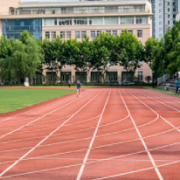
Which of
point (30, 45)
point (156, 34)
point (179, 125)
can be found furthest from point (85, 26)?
point (179, 125)

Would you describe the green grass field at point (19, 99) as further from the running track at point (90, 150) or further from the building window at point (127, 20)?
the building window at point (127, 20)

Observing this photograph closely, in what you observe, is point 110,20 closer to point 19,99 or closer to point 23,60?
point 23,60

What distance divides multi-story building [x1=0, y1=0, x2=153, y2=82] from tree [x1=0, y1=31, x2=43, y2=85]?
8.07 metres

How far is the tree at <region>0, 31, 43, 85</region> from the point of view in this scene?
5962 centimetres

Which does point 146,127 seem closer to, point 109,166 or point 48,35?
point 109,166

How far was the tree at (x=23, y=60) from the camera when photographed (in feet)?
196

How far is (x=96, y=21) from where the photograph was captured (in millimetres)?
71250

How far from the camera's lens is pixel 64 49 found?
6356 cm

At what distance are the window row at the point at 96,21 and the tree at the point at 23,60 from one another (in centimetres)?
1164

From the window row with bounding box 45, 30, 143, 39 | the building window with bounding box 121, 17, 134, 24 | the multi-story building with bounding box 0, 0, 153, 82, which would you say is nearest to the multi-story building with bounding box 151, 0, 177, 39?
the multi-story building with bounding box 0, 0, 153, 82

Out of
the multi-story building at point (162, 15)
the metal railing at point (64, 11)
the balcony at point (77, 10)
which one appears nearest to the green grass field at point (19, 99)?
the balcony at point (77, 10)

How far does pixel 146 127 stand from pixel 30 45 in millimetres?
54237

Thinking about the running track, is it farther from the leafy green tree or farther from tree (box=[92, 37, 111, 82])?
tree (box=[92, 37, 111, 82])

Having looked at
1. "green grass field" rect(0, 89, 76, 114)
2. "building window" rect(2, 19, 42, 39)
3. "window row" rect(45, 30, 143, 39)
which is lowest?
"green grass field" rect(0, 89, 76, 114)
